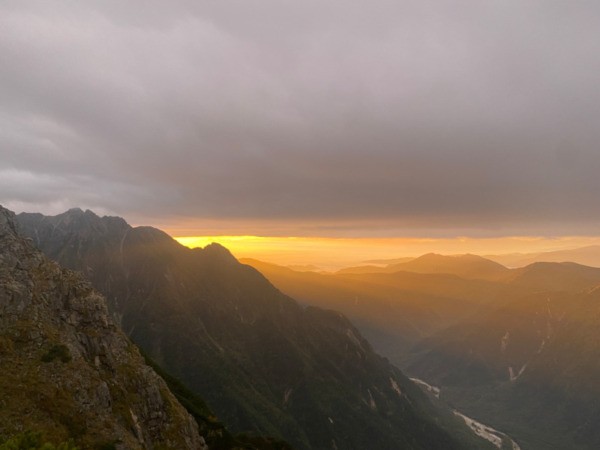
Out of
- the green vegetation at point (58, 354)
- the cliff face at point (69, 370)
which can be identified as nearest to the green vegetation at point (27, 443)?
the cliff face at point (69, 370)

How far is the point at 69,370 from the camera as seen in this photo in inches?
2867

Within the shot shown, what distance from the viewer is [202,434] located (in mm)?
108062

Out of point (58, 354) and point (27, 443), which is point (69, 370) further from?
point (27, 443)

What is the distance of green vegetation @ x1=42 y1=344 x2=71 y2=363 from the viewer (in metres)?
72.2

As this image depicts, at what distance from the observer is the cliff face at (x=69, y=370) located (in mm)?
62438

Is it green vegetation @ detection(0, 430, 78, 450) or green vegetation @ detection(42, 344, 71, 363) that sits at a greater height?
green vegetation @ detection(42, 344, 71, 363)

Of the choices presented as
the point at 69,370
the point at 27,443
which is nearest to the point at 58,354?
the point at 69,370

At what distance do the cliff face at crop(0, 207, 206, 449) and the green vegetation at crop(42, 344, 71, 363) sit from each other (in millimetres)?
189

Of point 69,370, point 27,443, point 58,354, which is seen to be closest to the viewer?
point 27,443

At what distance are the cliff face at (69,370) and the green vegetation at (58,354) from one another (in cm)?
19

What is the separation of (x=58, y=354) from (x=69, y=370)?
501cm

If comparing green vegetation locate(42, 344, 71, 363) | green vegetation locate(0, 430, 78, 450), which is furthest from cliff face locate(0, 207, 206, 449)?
green vegetation locate(0, 430, 78, 450)

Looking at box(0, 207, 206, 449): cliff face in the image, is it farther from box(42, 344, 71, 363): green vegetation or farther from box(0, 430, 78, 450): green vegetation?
box(0, 430, 78, 450): green vegetation

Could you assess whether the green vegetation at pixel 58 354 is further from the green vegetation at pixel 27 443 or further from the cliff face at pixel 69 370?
the green vegetation at pixel 27 443
